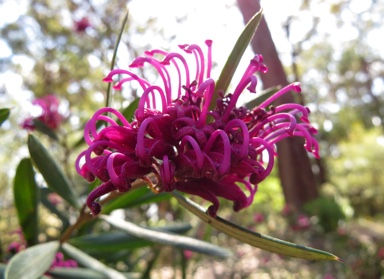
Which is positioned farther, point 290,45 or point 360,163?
point 360,163

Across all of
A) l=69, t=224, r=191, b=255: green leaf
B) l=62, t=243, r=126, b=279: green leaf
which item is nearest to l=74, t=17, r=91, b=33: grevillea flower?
l=69, t=224, r=191, b=255: green leaf

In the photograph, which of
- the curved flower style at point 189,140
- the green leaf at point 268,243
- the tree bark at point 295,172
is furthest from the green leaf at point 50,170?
the tree bark at point 295,172

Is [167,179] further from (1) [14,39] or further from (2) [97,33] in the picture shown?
(1) [14,39]

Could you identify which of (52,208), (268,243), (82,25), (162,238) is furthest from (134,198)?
(82,25)

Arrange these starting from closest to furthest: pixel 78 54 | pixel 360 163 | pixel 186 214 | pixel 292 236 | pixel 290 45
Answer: pixel 186 214 → pixel 292 236 → pixel 78 54 → pixel 290 45 → pixel 360 163

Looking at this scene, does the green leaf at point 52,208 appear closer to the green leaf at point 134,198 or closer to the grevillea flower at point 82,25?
the green leaf at point 134,198

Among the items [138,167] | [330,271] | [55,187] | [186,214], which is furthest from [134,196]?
[330,271]
